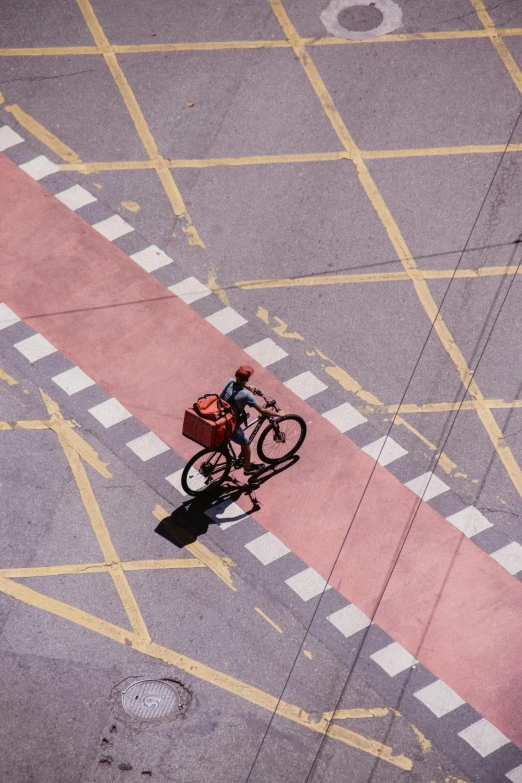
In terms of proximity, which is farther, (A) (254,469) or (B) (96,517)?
(A) (254,469)

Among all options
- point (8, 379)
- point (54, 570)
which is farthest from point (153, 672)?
point (8, 379)

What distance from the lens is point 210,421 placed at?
10.3 metres

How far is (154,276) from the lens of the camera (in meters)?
13.2

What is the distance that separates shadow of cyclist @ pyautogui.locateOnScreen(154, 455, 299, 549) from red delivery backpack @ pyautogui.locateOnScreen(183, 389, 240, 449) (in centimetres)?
94

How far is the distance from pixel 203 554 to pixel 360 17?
400 inches

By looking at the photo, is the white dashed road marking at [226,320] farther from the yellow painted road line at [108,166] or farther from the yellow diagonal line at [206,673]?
the yellow diagonal line at [206,673]

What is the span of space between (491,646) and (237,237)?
6.48m

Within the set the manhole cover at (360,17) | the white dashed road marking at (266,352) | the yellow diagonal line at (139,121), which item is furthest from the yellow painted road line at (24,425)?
the manhole cover at (360,17)

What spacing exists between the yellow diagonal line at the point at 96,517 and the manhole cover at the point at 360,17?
28.3 feet

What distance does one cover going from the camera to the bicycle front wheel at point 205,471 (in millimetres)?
10977

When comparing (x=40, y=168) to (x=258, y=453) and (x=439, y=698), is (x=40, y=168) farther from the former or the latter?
(x=439, y=698)

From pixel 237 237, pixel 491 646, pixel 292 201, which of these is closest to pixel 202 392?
pixel 237 237

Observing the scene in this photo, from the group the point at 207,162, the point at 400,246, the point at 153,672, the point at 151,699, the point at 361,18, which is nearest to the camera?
the point at 151,699

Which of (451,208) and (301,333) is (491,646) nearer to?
(301,333)
